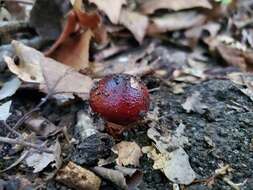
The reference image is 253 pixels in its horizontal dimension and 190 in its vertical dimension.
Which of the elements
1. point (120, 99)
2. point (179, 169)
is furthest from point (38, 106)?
point (179, 169)

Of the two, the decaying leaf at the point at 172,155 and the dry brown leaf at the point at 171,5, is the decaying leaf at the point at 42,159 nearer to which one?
the decaying leaf at the point at 172,155

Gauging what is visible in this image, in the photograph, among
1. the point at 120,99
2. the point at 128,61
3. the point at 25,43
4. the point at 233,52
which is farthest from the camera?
the point at 233,52

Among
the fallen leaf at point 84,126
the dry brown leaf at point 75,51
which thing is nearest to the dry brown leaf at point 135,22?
the dry brown leaf at point 75,51

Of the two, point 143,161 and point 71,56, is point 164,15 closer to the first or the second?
point 71,56

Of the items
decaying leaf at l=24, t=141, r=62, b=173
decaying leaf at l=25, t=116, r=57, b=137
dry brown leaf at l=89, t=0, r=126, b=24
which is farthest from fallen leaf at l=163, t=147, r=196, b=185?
dry brown leaf at l=89, t=0, r=126, b=24

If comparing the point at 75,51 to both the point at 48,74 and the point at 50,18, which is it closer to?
the point at 50,18
